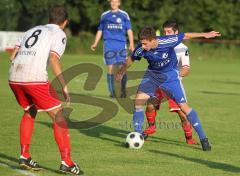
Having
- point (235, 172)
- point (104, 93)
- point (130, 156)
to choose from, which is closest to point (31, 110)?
point (130, 156)

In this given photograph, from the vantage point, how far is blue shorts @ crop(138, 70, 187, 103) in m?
9.74

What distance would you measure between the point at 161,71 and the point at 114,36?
21.9 feet

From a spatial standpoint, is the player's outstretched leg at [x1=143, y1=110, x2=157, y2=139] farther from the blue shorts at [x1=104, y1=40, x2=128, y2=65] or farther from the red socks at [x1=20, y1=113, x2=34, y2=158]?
the blue shorts at [x1=104, y1=40, x2=128, y2=65]

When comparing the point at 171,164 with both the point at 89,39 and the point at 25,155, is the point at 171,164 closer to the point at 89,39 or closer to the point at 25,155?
the point at 25,155

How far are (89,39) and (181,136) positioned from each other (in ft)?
119

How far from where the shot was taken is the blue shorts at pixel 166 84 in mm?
9742

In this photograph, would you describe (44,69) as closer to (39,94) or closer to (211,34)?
(39,94)

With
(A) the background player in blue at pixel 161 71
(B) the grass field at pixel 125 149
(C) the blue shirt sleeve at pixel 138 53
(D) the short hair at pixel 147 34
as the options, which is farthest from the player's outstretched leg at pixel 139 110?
(D) the short hair at pixel 147 34

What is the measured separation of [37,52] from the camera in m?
7.69

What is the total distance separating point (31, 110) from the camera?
8.14 meters

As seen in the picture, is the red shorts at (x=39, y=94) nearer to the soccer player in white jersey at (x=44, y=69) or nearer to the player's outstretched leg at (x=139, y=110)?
the soccer player in white jersey at (x=44, y=69)

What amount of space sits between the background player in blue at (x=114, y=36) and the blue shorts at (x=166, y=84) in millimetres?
6159

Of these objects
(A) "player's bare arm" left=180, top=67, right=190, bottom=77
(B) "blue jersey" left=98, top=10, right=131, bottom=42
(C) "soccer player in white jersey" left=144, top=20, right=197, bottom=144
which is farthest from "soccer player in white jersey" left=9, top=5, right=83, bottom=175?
(B) "blue jersey" left=98, top=10, right=131, bottom=42

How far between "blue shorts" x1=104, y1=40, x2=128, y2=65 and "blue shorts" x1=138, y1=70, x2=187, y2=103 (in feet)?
20.4
